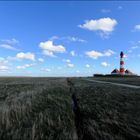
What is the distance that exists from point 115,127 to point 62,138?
1846 mm

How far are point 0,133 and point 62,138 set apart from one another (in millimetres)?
1821

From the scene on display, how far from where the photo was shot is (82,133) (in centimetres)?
528

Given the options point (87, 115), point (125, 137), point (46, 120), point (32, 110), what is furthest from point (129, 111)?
point (32, 110)

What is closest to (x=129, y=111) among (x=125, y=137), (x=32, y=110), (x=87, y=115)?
(x=87, y=115)

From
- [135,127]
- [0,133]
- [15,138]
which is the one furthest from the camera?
[135,127]

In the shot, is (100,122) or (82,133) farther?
(100,122)

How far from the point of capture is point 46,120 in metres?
6.30

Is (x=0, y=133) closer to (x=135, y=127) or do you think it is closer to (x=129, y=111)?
(x=135, y=127)

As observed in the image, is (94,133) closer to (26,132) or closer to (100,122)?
(100,122)

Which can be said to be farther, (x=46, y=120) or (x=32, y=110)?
(x=32, y=110)

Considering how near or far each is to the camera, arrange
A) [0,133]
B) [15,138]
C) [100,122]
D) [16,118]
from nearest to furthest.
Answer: [15,138], [0,133], [100,122], [16,118]

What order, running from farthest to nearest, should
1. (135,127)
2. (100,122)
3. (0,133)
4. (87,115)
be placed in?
(87,115) < (100,122) < (135,127) < (0,133)

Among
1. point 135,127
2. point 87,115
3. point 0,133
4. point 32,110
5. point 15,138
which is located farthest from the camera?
point 32,110

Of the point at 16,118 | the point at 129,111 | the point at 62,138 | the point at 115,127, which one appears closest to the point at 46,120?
the point at 16,118
